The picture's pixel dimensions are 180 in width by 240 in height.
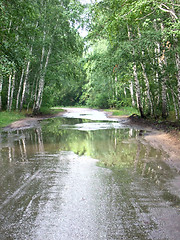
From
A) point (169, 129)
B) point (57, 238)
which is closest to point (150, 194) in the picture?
point (57, 238)

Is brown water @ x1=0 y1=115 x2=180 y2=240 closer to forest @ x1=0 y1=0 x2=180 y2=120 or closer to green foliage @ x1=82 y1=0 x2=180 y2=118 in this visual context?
forest @ x1=0 y1=0 x2=180 y2=120

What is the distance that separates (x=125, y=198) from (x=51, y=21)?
2543 centimetres

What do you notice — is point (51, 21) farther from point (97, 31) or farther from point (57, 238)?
point (57, 238)

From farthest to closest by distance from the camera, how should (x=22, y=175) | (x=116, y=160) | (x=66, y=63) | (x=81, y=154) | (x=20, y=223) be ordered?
(x=66, y=63), (x=81, y=154), (x=116, y=160), (x=22, y=175), (x=20, y=223)

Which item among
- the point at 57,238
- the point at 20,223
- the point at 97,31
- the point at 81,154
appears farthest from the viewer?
the point at 97,31

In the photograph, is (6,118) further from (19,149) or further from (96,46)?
(96,46)

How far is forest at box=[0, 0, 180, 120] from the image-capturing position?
1180cm

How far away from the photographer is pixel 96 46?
26.9m

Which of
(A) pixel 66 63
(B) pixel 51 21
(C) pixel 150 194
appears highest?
(B) pixel 51 21

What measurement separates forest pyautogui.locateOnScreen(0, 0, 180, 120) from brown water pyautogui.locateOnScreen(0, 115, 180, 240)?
211 inches

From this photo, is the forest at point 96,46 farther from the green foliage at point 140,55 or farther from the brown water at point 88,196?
the brown water at point 88,196

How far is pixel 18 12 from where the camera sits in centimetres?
1294

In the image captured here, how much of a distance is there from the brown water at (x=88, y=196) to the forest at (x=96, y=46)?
211 inches

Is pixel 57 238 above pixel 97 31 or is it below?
below
